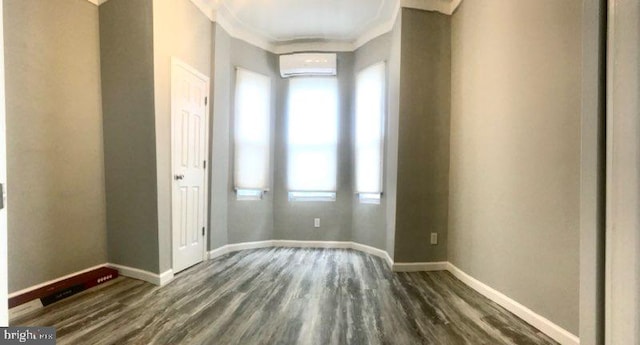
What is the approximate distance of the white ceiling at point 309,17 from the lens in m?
3.06

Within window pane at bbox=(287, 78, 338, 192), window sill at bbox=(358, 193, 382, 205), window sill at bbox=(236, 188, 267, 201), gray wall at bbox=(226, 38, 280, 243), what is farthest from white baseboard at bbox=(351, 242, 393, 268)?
window sill at bbox=(236, 188, 267, 201)

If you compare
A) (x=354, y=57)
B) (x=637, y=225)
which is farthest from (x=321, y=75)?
(x=637, y=225)

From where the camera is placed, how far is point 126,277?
255cm

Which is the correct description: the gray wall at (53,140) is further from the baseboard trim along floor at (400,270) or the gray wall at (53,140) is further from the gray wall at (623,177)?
the gray wall at (623,177)

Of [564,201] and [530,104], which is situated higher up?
[530,104]

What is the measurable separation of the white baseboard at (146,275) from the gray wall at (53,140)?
25cm

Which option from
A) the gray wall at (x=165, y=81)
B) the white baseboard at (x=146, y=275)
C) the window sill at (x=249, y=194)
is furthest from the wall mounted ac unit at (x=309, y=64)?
the white baseboard at (x=146, y=275)

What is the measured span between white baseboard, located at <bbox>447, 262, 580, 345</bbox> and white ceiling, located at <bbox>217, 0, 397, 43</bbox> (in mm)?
2952

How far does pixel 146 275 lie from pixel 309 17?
330 centimetres

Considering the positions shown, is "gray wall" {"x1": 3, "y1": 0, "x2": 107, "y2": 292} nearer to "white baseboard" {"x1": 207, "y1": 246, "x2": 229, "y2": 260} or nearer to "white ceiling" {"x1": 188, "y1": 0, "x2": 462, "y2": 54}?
"white baseboard" {"x1": 207, "y1": 246, "x2": 229, "y2": 260}

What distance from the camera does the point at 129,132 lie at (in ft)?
8.22

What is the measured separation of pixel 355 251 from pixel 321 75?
2514 millimetres

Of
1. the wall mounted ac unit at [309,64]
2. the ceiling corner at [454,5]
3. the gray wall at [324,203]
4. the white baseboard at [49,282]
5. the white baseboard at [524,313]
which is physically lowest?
the white baseboard at [524,313]

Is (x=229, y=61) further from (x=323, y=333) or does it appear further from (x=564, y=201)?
(x=564, y=201)
